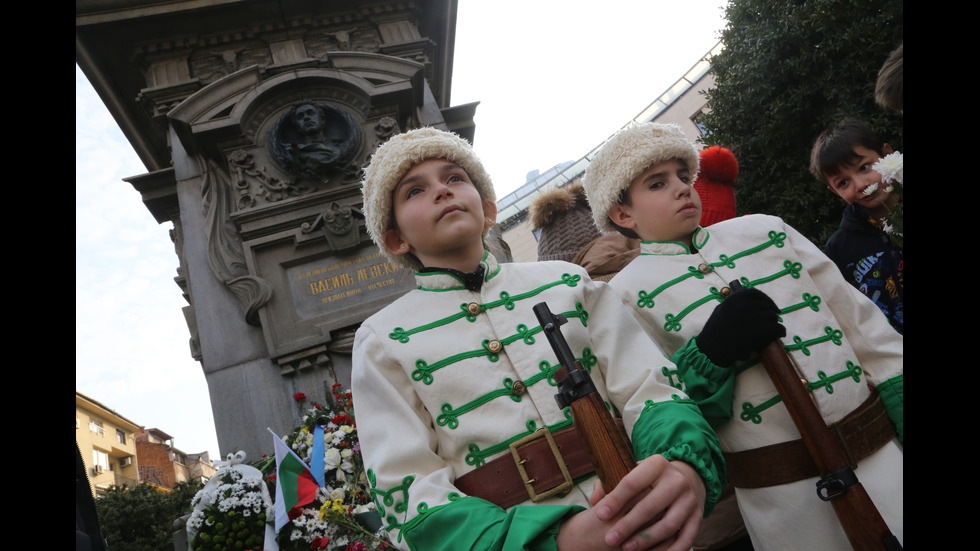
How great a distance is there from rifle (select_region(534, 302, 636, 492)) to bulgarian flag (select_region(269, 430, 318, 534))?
2.45 meters

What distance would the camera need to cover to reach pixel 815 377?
1.88 m

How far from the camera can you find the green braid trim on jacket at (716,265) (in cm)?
215

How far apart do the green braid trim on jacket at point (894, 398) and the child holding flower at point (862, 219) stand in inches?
47.1

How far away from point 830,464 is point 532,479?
0.95 m

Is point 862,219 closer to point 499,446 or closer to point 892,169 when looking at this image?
point 892,169

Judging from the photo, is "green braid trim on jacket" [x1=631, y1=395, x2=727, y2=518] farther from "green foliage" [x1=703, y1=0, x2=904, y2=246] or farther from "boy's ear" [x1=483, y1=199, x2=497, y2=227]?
"green foliage" [x1=703, y1=0, x2=904, y2=246]

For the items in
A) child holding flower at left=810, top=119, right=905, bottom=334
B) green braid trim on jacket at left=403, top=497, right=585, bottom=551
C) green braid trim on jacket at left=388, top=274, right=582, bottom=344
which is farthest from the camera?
child holding flower at left=810, top=119, right=905, bottom=334

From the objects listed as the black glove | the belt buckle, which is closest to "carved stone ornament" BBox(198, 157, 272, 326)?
the belt buckle

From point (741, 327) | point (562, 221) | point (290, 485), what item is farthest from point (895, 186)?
point (290, 485)

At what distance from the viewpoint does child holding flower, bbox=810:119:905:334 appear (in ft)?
9.52
